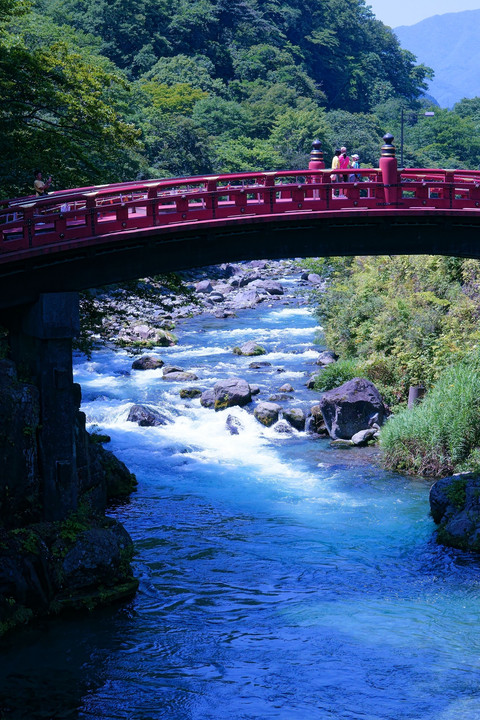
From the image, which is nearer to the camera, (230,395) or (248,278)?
(230,395)

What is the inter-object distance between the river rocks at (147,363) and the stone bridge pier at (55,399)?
20514 mm

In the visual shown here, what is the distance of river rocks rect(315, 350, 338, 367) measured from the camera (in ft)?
142

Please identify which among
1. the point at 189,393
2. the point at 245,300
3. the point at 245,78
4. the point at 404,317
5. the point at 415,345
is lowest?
the point at 189,393

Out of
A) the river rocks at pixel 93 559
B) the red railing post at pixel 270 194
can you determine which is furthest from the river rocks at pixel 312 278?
the river rocks at pixel 93 559

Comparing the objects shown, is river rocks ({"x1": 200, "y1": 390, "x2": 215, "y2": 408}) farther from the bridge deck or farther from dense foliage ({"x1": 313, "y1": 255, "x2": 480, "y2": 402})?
the bridge deck

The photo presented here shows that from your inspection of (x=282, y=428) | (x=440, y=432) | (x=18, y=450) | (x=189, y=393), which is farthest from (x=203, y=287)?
→ (x=18, y=450)

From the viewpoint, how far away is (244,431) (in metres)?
35.2

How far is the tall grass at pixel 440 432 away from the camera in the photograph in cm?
2909

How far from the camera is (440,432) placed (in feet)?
96.6

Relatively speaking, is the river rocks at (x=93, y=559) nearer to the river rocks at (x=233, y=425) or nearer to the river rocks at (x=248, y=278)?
the river rocks at (x=233, y=425)

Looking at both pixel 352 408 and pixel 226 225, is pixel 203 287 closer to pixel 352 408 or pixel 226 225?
pixel 352 408

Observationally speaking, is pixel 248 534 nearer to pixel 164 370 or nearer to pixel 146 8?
pixel 164 370

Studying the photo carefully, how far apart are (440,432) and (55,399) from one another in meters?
12.9

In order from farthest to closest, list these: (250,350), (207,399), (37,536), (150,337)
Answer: (150,337)
(250,350)
(207,399)
(37,536)
